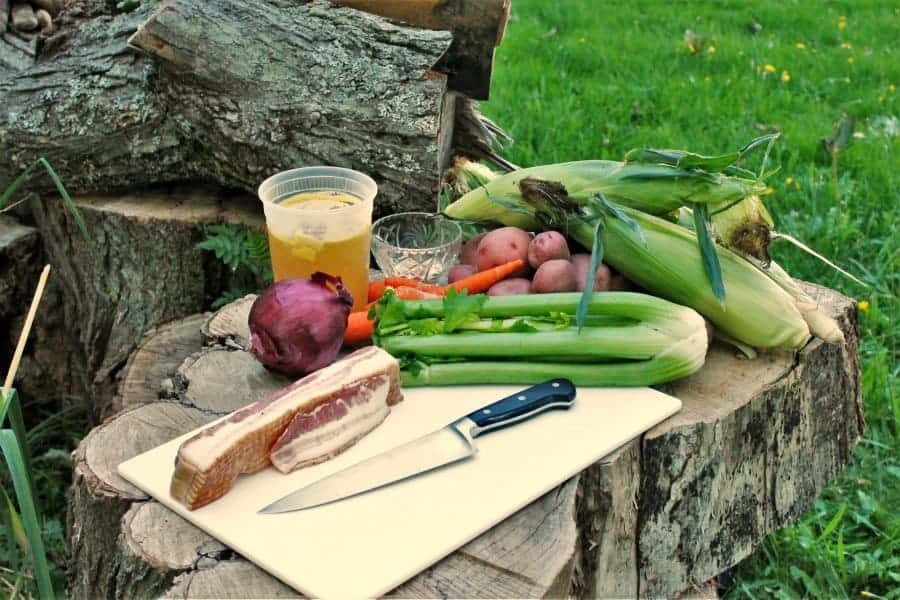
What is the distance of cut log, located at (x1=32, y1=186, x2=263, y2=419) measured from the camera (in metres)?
2.93

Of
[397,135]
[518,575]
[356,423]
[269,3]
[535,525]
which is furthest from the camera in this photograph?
[269,3]

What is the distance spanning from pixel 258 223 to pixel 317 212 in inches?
35.0

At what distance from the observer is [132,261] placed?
2.99 metres

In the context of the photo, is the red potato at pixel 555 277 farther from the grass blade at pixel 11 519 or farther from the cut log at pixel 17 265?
the cut log at pixel 17 265

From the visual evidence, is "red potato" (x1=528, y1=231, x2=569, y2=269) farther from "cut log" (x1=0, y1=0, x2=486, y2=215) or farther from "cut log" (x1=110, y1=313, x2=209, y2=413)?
"cut log" (x1=110, y1=313, x2=209, y2=413)

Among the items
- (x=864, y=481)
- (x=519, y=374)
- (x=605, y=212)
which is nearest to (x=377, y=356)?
(x=519, y=374)

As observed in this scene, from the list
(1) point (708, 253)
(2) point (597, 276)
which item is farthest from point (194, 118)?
(1) point (708, 253)

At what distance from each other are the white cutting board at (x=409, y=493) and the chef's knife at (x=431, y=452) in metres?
0.02

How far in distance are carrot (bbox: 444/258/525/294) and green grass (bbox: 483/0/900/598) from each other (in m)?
1.06

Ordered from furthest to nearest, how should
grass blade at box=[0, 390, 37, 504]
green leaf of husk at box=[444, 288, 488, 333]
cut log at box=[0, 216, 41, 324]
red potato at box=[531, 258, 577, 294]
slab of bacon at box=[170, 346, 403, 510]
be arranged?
cut log at box=[0, 216, 41, 324]
red potato at box=[531, 258, 577, 294]
green leaf of husk at box=[444, 288, 488, 333]
grass blade at box=[0, 390, 37, 504]
slab of bacon at box=[170, 346, 403, 510]

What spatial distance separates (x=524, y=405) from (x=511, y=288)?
42 centimetres

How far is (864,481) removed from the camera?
2939 mm

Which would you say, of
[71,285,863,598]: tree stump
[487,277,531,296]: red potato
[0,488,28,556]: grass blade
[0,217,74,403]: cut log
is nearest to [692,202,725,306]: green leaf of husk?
[71,285,863,598]: tree stump

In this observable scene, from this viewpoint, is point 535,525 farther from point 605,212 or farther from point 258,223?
point 258,223
